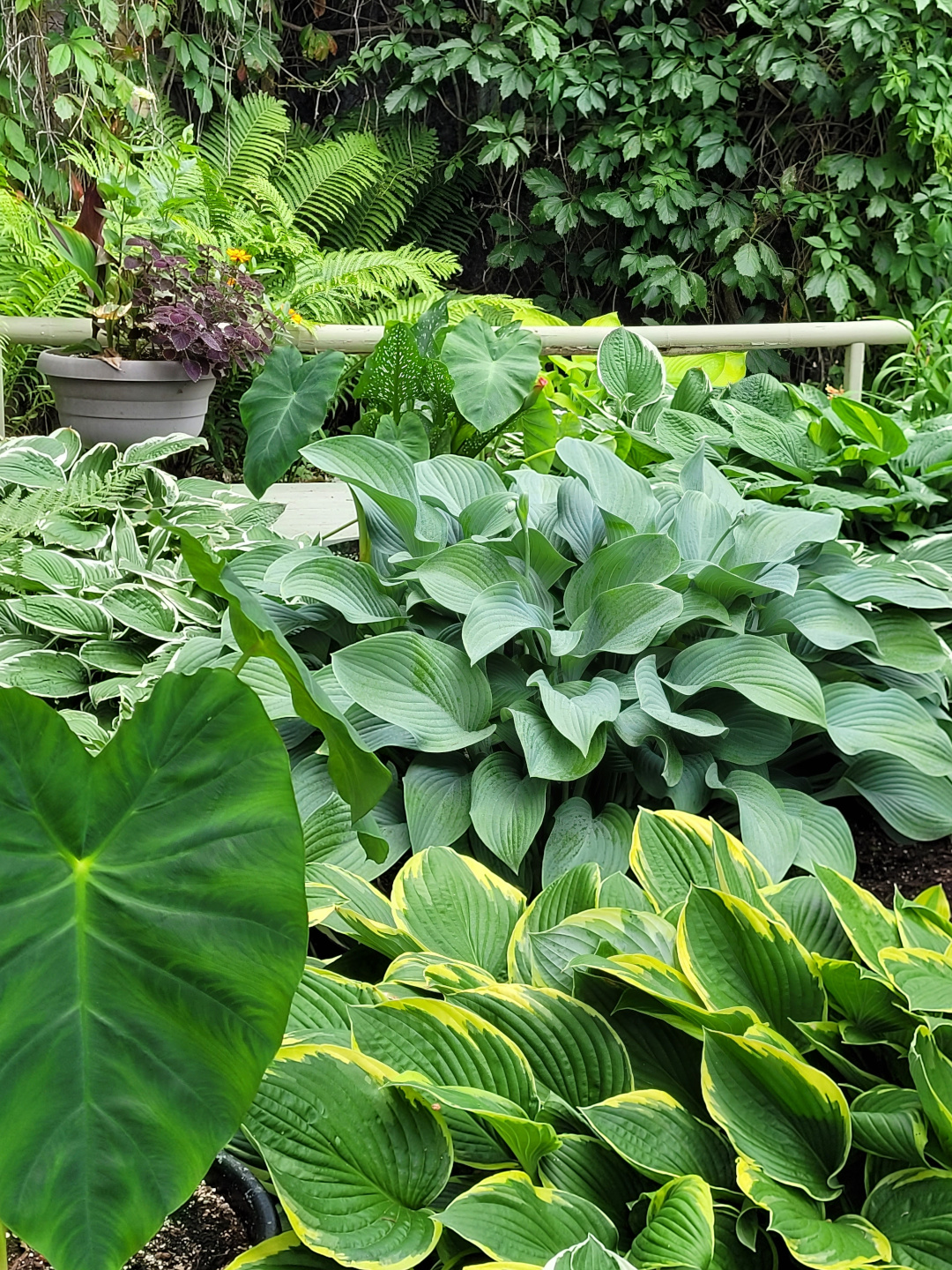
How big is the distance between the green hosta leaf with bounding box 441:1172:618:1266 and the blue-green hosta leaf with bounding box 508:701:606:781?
2.40 ft

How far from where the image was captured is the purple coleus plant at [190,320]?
2574 millimetres

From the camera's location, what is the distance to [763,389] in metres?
2.84

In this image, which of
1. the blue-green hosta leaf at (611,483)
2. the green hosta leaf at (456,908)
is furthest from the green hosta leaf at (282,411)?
the green hosta leaf at (456,908)

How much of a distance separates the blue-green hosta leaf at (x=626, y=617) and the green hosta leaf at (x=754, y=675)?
3.5 inches

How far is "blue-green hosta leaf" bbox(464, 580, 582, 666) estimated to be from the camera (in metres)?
1.57

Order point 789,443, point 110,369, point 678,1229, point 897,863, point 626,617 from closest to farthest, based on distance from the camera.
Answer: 1. point 678,1229
2. point 626,617
3. point 897,863
4. point 789,443
5. point 110,369

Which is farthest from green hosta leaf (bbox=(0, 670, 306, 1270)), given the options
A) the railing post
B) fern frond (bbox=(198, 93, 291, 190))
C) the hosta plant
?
fern frond (bbox=(198, 93, 291, 190))

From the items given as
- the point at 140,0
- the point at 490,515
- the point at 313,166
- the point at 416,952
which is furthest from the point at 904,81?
the point at 416,952

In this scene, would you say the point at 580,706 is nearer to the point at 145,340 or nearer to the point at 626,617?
the point at 626,617

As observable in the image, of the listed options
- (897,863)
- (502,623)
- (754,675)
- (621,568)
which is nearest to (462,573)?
(502,623)

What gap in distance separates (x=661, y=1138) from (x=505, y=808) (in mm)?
720

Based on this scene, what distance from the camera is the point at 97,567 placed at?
90.0 inches

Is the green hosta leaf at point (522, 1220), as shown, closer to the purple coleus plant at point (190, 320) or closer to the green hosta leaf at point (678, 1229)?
the green hosta leaf at point (678, 1229)

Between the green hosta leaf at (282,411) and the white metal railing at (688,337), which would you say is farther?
the white metal railing at (688,337)
